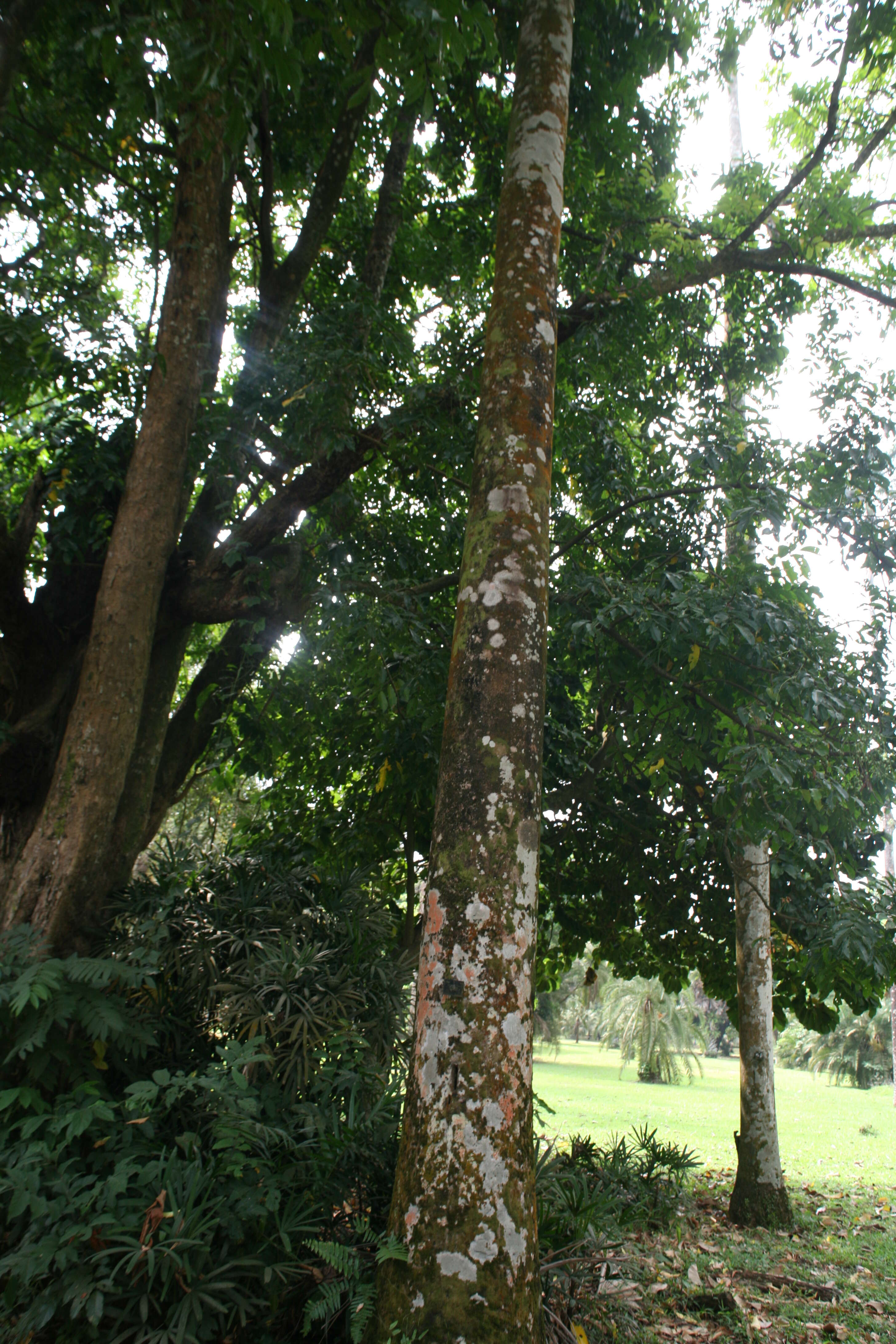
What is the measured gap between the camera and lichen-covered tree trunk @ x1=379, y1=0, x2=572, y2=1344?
2.27m

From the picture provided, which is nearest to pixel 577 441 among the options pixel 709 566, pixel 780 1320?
pixel 709 566

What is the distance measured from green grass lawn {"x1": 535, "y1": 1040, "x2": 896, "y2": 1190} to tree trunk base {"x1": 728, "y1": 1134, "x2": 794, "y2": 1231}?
6.04 feet

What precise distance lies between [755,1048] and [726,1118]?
1029cm

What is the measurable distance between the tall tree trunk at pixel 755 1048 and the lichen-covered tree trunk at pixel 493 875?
3.56m

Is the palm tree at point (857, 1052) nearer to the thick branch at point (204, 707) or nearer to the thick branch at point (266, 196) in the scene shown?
the thick branch at point (204, 707)

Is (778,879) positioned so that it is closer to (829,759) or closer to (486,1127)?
(829,759)

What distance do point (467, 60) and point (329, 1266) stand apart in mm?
8889

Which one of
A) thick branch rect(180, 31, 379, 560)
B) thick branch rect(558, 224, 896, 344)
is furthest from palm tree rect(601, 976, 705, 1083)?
thick branch rect(180, 31, 379, 560)

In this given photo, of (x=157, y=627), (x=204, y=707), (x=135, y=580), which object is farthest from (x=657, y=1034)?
(x=135, y=580)

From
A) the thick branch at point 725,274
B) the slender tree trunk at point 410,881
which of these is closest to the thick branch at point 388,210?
the thick branch at point 725,274

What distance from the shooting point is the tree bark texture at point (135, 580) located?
4.70 m

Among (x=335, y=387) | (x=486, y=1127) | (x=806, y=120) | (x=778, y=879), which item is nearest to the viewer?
(x=486, y=1127)

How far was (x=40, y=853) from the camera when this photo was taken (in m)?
4.71

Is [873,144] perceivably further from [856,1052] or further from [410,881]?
[856,1052]
